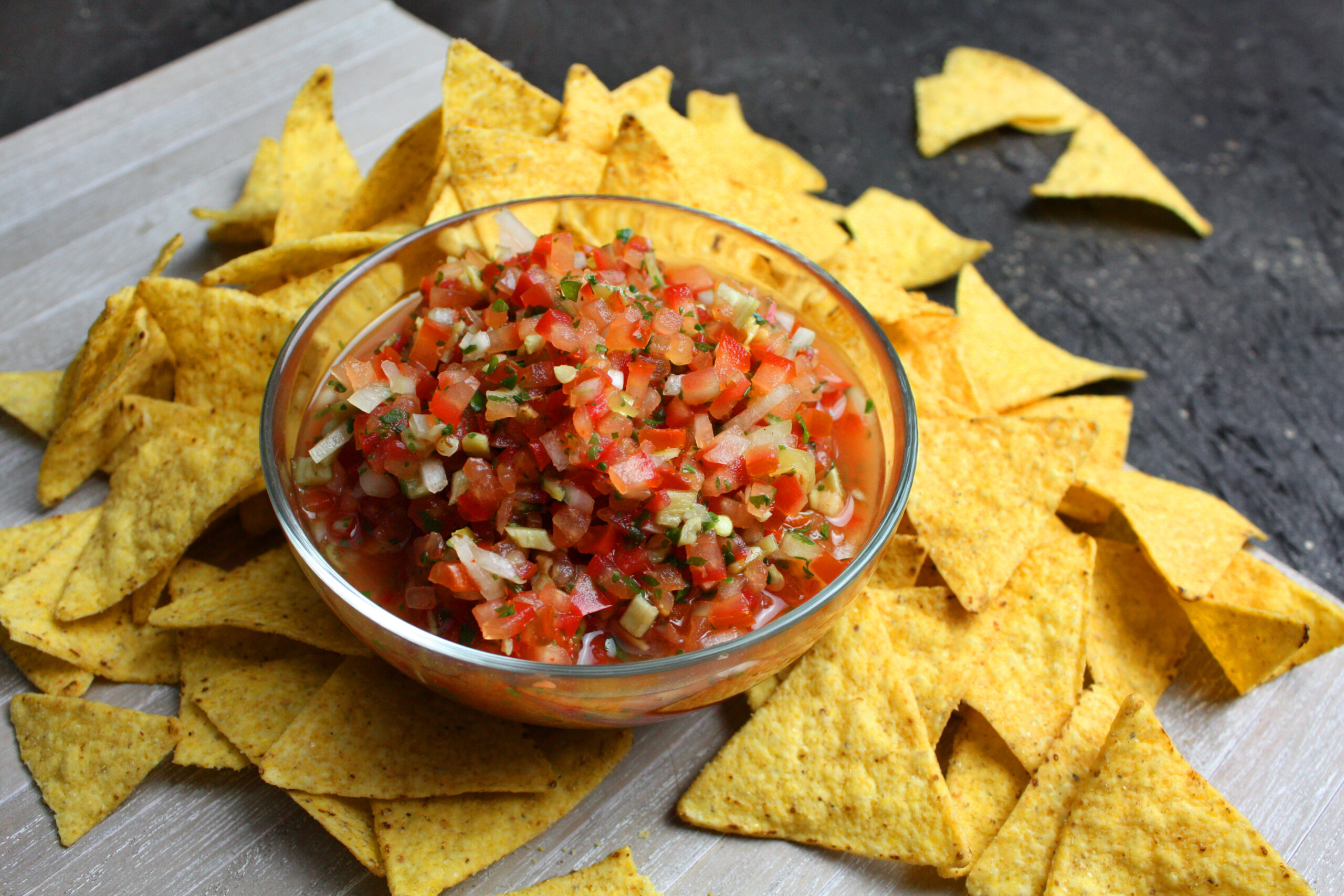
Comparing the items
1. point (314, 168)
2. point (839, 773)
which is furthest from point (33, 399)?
point (839, 773)

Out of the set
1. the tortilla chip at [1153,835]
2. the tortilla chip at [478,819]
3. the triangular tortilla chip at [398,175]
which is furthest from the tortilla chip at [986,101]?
the tortilla chip at [478,819]

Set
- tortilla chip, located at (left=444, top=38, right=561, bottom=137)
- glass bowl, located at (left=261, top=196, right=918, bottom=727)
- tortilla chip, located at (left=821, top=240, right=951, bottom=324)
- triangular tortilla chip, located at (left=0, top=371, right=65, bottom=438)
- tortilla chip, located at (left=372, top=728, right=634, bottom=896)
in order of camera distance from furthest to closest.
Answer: tortilla chip, located at (left=444, top=38, right=561, bottom=137), tortilla chip, located at (left=821, top=240, right=951, bottom=324), triangular tortilla chip, located at (left=0, top=371, right=65, bottom=438), tortilla chip, located at (left=372, top=728, right=634, bottom=896), glass bowl, located at (left=261, top=196, right=918, bottom=727)

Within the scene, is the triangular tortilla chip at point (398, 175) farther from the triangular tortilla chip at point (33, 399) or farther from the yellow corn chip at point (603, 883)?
the yellow corn chip at point (603, 883)

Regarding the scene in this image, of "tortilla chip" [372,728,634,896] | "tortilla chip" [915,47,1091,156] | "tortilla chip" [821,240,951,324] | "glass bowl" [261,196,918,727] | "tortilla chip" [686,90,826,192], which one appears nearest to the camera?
"glass bowl" [261,196,918,727]

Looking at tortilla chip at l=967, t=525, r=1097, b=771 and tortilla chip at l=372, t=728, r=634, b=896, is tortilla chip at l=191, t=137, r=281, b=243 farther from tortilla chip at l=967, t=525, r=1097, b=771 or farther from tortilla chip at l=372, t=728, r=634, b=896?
tortilla chip at l=967, t=525, r=1097, b=771

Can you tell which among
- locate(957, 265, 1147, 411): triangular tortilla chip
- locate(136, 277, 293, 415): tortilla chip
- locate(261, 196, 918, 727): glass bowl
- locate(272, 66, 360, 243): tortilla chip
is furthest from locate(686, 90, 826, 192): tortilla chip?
locate(136, 277, 293, 415): tortilla chip

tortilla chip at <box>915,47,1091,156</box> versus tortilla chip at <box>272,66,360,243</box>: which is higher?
tortilla chip at <box>272,66,360,243</box>

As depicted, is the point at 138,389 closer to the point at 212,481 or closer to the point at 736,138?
the point at 212,481

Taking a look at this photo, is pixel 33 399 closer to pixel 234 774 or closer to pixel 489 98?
pixel 234 774
